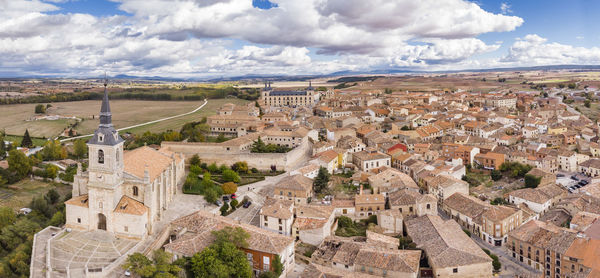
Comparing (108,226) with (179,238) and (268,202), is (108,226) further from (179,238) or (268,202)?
(268,202)

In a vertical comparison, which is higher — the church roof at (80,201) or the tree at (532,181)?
the church roof at (80,201)

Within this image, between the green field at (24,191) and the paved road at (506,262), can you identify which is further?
the green field at (24,191)

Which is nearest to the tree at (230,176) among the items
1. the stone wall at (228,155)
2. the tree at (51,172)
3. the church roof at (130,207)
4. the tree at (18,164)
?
the stone wall at (228,155)

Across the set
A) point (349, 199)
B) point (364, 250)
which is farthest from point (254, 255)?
point (349, 199)

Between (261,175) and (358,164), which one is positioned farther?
(358,164)

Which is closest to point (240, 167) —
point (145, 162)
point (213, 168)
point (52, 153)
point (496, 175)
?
point (213, 168)

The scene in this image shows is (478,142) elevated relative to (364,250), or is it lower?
elevated

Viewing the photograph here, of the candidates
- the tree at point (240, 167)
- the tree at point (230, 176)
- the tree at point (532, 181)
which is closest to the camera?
the tree at point (230, 176)

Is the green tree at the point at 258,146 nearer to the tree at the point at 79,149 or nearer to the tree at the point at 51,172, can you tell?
the tree at the point at 51,172
